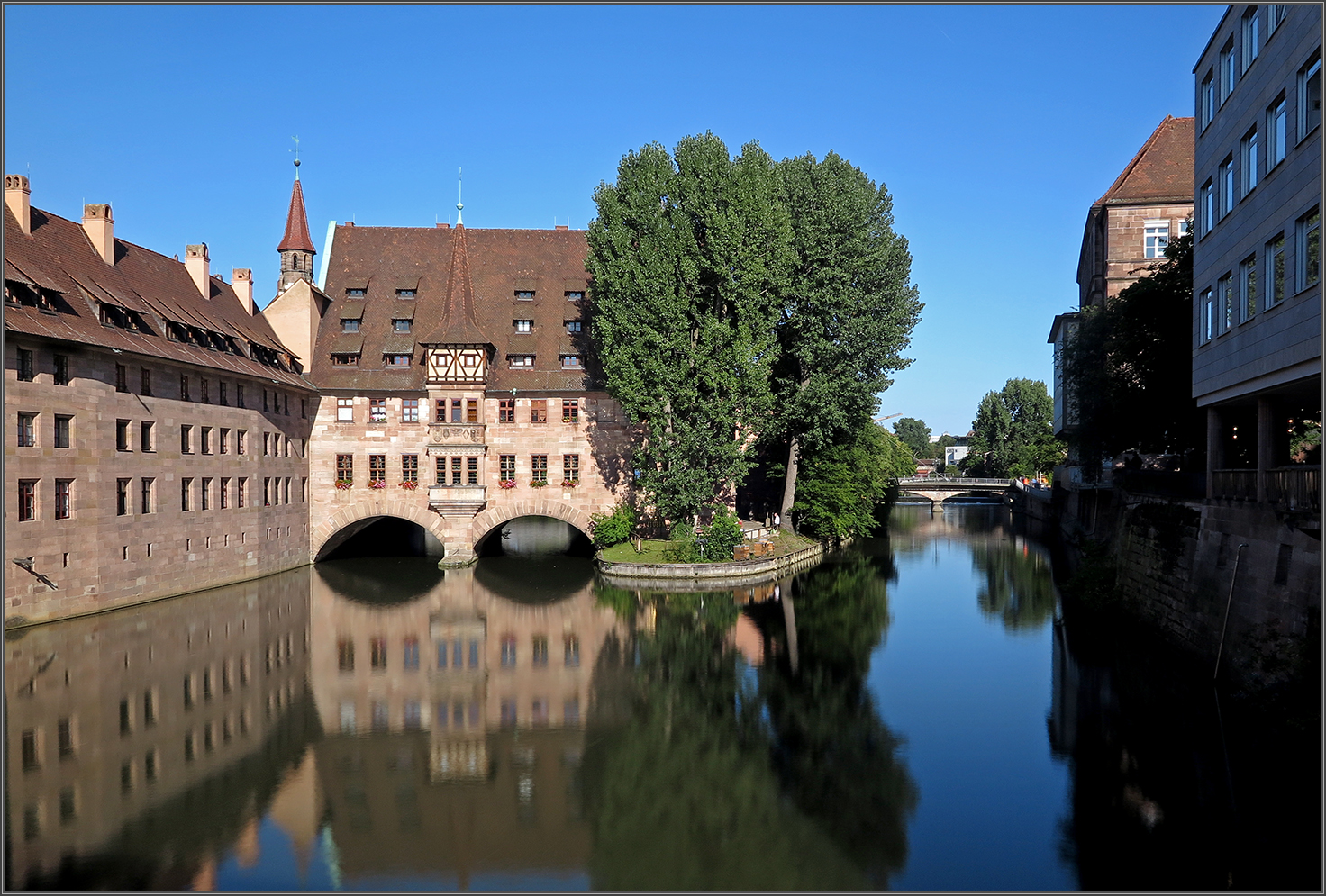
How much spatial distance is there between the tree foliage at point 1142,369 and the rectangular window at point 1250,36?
10925mm

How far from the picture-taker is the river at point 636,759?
11781 millimetres

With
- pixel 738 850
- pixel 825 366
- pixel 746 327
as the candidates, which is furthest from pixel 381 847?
pixel 825 366

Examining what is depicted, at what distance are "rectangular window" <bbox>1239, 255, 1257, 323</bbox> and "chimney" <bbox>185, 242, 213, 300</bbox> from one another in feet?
125

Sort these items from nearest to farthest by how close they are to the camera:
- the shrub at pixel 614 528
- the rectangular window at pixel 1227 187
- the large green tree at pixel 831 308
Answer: the rectangular window at pixel 1227 187
the large green tree at pixel 831 308
the shrub at pixel 614 528

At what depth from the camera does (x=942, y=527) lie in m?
72.4

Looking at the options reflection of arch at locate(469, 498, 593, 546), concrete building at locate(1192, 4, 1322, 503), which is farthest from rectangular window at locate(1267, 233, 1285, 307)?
reflection of arch at locate(469, 498, 593, 546)

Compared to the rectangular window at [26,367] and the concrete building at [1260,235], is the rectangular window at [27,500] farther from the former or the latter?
the concrete building at [1260,235]

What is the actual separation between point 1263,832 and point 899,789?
484cm

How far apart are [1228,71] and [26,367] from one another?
109ft

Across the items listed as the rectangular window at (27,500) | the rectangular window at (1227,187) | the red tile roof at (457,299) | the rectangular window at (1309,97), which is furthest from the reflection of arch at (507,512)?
the rectangular window at (1309,97)

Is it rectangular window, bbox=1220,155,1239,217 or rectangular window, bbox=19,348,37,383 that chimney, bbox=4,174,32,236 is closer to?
rectangular window, bbox=19,348,37,383

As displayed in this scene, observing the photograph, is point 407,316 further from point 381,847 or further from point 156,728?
point 381,847

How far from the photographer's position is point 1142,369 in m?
34.1

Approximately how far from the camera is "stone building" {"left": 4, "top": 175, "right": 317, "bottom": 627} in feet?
85.5
